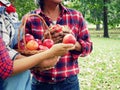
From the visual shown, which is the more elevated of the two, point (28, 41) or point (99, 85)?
point (28, 41)

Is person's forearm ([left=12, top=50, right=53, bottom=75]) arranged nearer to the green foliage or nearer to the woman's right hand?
the woman's right hand

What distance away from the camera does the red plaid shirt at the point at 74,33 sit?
375cm

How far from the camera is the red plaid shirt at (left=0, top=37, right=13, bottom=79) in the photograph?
2498 millimetres

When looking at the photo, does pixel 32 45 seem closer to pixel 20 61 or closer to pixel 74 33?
pixel 20 61

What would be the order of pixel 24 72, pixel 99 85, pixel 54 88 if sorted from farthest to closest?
pixel 99 85, pixel 54 88, pixel 24 72

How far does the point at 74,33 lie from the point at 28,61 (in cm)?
123

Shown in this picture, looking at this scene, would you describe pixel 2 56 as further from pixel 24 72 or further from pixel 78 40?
pixel 78 40

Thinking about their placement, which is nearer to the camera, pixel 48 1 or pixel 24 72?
pixel 24 72

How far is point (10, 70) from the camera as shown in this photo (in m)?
2.57

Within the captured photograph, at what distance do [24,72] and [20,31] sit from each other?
0.31 meters

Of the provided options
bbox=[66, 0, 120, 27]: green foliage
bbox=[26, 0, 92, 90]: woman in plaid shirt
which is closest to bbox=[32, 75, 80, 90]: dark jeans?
bbox=[26, 0, 92, 90]: woman in plaid shirt

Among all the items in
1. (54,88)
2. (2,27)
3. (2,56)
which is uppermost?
(2,27)

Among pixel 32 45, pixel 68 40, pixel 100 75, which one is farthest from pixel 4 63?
pixel 100 75

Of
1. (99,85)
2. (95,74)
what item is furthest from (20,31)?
(95,74)
